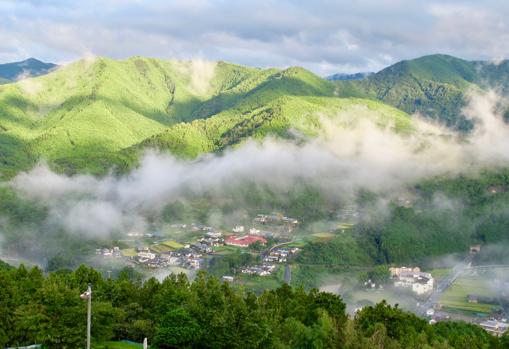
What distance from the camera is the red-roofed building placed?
158 metres

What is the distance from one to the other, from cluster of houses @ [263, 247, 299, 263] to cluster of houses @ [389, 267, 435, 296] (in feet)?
84.3

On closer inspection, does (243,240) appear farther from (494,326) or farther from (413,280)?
(494,326)

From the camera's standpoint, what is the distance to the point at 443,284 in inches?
5310

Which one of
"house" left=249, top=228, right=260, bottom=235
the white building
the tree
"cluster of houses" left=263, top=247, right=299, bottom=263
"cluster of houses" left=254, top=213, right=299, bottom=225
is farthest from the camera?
"cluster of houses" left=254, top=213, right=299, bottom=225

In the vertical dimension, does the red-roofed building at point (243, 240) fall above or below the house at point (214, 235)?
below

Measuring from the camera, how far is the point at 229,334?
4594 cm

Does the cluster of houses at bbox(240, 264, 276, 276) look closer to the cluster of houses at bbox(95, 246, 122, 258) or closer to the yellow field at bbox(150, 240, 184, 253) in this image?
the yellow field at bbox(150, 240, 184, 253)

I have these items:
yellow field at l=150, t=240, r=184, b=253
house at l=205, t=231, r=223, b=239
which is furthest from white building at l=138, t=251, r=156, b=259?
house at l=205, t=231, r=223, b=239

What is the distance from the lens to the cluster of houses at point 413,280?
416ft

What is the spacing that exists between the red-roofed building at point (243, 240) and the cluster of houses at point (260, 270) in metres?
19.5

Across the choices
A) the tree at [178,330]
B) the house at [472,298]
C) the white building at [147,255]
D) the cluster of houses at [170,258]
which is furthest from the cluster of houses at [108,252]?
the tree at [178,330]

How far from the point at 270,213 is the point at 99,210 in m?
54.6

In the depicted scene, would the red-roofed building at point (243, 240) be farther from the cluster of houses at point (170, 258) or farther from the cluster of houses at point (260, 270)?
the cluster of houses at point (260, 270)

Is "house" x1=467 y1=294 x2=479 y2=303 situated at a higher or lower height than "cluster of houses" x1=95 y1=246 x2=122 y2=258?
lower
